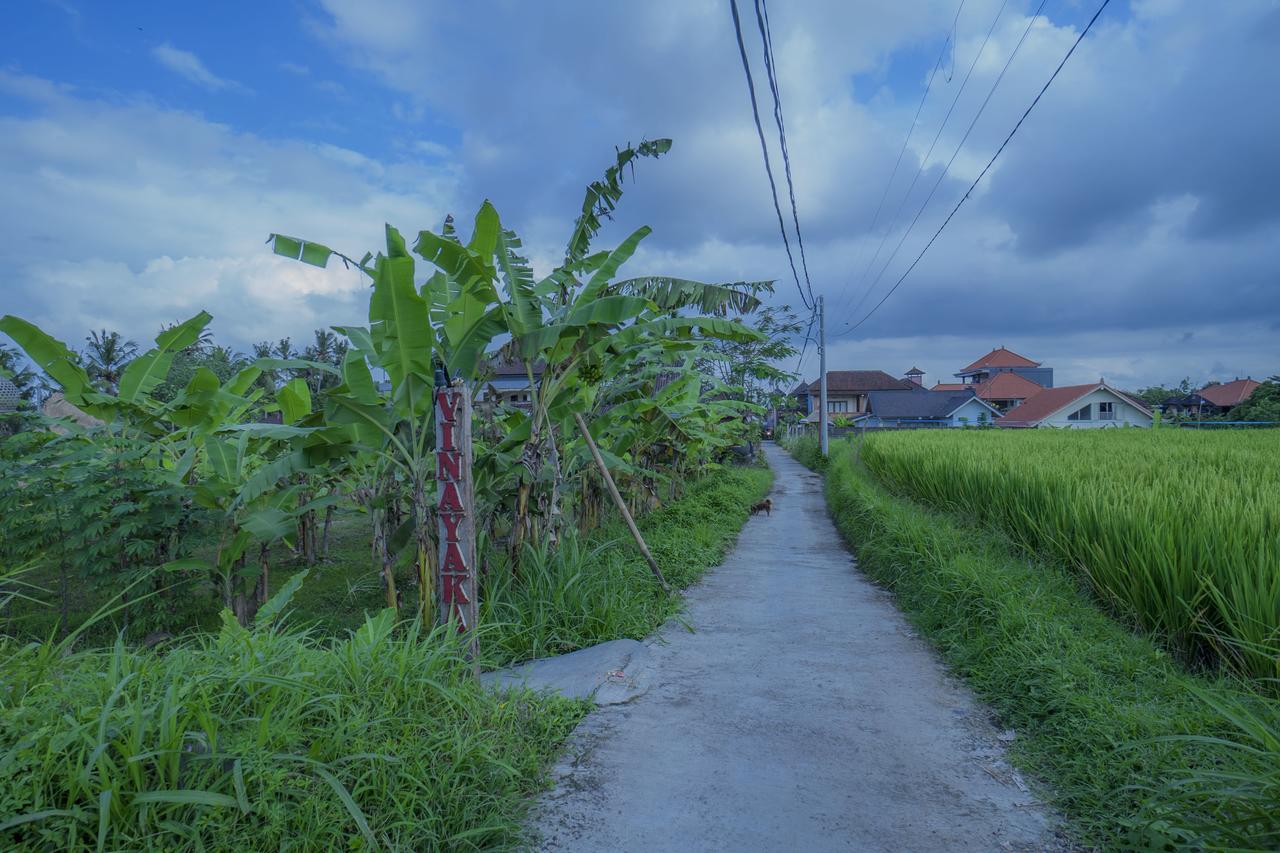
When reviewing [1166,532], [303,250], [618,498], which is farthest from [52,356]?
[1166,532]

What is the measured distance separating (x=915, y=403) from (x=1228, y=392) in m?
30.8

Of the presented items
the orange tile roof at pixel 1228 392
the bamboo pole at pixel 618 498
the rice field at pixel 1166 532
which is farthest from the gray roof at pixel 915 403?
the bamboo pole at pixel 618 498

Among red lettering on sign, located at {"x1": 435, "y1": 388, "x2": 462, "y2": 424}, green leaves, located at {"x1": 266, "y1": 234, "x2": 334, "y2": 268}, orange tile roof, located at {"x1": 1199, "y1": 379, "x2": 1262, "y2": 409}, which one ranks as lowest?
red lettering on sign, located at {"x1": 435, "y1": 388, "x2": 462, "y2": 424}

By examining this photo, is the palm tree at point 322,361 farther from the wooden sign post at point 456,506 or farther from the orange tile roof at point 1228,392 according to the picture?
the orange tile roof at point 1228,392

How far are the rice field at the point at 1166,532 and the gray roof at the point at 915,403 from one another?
152ft

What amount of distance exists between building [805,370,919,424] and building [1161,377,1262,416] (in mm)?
22668

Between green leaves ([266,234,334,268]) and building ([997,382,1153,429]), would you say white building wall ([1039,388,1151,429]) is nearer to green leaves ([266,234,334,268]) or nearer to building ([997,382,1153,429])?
building ([997,382,1153,429])

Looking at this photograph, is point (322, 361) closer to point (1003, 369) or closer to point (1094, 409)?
point (1094, 409)

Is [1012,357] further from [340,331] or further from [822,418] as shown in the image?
[340,331]

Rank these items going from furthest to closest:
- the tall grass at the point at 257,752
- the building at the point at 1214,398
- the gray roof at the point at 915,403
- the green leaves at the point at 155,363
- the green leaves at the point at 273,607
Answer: the building at the point at 1214,398 < the gray roof at the point at 915,403 < the green leaves at the point at 155,363 < the green leaves at the point at 273,607 < the tall grass at the point at 257,752

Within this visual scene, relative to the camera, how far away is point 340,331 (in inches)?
222

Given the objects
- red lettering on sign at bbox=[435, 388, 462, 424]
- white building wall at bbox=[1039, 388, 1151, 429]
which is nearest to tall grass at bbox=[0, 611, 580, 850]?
red lettering on sign at bbox=[435, 388, 462, 424]

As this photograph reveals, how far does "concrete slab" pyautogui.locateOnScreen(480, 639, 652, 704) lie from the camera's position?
13.3 feet

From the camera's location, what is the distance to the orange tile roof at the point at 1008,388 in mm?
64625
